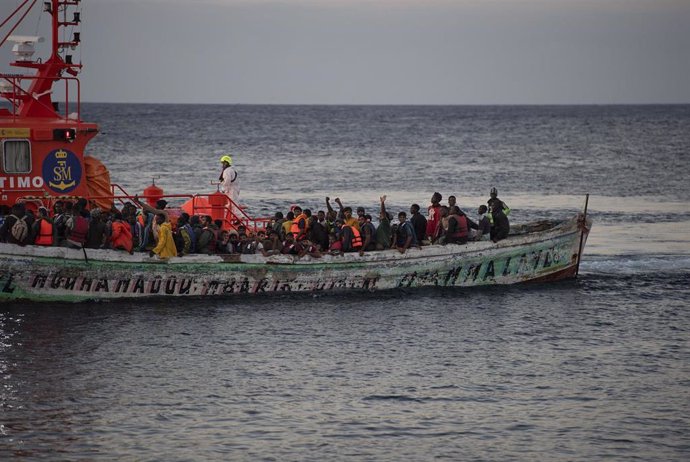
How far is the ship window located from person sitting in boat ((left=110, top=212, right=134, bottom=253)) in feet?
8.53

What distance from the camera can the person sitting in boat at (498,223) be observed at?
1005 inches

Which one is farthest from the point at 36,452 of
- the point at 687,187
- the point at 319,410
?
the point at 687,187

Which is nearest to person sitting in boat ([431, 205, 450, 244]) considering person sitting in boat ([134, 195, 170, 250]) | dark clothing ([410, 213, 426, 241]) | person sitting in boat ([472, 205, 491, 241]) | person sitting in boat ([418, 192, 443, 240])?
person sitting in boat ([418, 192, 443, 240])

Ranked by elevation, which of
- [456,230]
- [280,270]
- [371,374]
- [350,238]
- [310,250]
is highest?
[456,230]

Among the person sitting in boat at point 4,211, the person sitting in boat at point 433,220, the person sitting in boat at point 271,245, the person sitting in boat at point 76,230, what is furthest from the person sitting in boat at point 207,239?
the person sitting in boat at point 433,220

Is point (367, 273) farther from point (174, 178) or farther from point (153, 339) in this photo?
point (174, 178)

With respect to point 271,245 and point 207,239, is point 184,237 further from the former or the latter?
point 271,245

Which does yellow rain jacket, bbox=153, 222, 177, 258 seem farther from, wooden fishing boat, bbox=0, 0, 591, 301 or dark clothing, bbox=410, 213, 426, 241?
dark clothing, bbox=410, 213, 426, 241

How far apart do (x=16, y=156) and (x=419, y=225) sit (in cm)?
907

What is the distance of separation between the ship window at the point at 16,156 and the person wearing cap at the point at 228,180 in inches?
169

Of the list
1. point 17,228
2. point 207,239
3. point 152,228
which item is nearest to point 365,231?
point 207,239

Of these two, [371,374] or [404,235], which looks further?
[404,235]

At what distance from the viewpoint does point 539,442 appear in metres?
15.7

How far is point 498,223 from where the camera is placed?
25531mm
